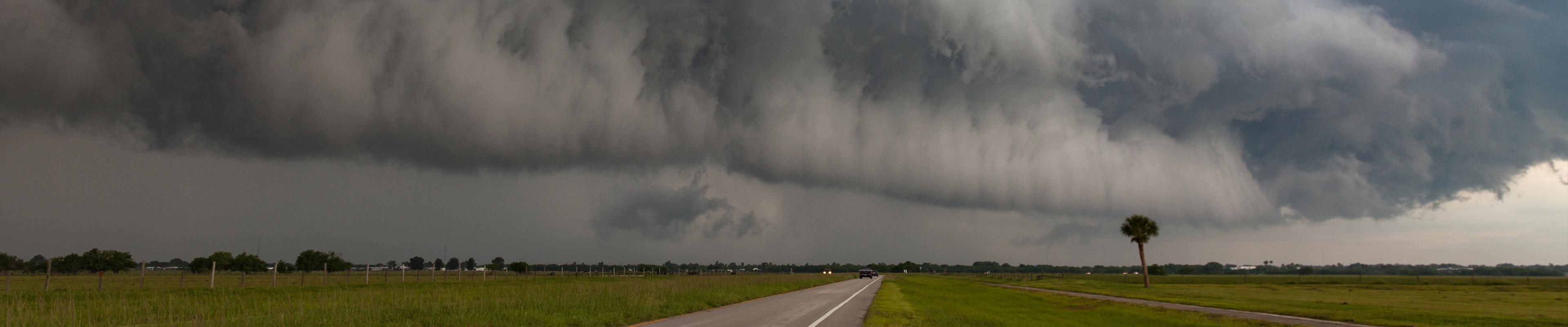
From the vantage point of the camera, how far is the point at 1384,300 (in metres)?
55.7

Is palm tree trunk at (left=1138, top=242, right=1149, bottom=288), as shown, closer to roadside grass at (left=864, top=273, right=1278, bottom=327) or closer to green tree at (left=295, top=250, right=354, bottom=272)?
roadside grass at (left=864, top=273, right=1278, bottom=327)

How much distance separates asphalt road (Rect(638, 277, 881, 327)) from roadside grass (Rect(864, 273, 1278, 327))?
2.96 feet

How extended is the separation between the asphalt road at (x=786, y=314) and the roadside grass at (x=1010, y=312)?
2.96 ft

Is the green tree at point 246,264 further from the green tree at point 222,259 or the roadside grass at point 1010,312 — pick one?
the roadside grass at point 1010,312

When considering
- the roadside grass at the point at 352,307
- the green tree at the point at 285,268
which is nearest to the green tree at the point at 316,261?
the green tree at the point at 285,268

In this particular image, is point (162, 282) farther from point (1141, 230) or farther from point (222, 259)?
point (1141, 230)

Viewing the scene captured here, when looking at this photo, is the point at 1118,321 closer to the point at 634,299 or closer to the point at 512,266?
the point at 634,299

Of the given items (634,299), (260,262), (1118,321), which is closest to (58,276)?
(260,262)

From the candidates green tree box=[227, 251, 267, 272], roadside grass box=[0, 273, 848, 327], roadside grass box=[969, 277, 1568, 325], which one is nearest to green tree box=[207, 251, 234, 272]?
green tree box=[227, 251, 267, 272]

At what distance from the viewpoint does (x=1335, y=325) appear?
32.7 meters

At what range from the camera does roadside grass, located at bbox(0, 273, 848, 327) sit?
18.0 metres

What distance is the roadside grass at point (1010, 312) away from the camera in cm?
2656

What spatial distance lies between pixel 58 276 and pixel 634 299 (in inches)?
3072

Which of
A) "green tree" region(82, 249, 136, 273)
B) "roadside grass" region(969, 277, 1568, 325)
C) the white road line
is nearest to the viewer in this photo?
the white road line
